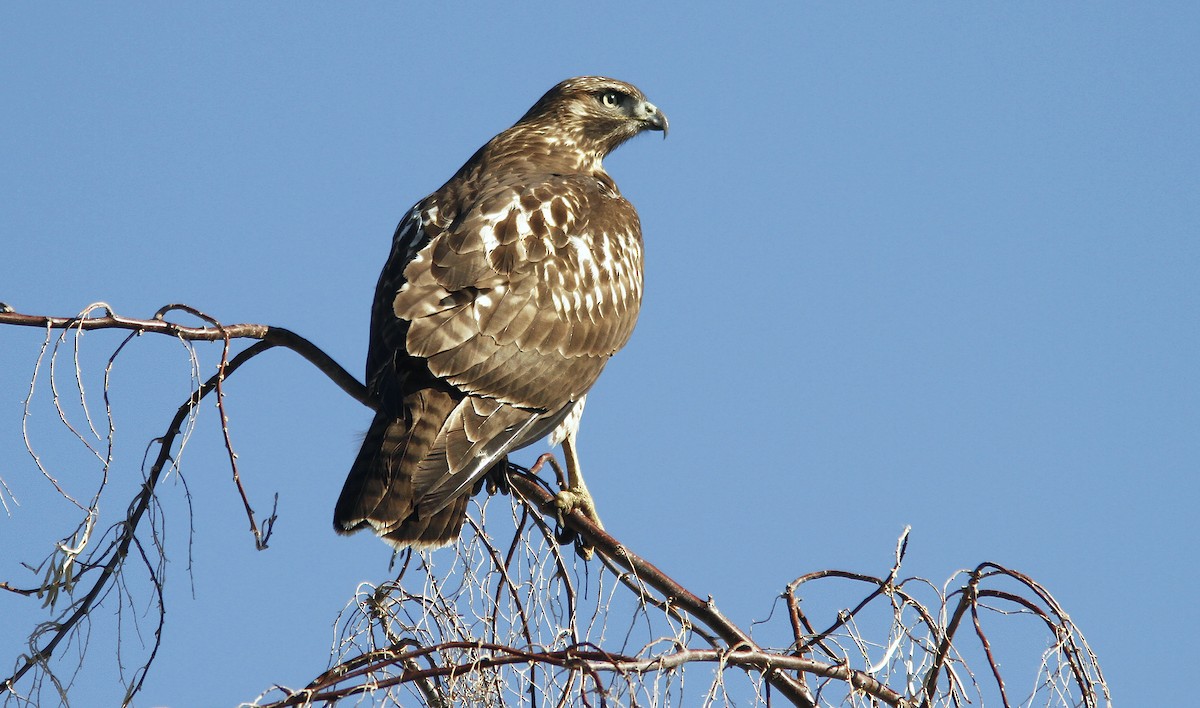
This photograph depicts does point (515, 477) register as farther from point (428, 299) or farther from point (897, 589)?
point (897, 589)

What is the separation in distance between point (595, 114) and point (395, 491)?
10.8ft

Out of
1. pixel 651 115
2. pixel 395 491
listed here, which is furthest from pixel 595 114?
pixel 395 491

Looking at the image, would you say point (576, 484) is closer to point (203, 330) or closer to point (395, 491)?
point (395, 491)

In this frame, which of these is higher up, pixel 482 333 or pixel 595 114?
pixel 595 114

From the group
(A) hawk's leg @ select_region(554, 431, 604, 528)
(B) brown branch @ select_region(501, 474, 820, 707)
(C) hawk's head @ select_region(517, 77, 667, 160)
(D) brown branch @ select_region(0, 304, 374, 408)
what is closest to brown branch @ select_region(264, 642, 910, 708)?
(B) brown branch @ select_region(501, 474, 820, 707)

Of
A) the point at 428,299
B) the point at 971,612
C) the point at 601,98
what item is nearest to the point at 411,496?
the point at 428,299

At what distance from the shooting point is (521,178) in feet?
20.1

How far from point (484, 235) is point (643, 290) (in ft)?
3.51

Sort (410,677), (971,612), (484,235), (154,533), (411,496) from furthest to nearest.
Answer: (484,235)
(411,496)
(154,533)
(971,612)
(410,677)

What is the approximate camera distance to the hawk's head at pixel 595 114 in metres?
7.16

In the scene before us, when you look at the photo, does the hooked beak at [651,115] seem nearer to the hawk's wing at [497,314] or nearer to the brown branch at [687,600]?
the hawk's wing at [497,314]

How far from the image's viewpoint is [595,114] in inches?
283

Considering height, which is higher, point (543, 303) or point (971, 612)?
point (543, 303)

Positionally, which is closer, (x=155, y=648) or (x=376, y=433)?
(x=155, y=648)
